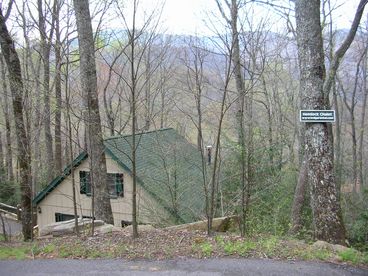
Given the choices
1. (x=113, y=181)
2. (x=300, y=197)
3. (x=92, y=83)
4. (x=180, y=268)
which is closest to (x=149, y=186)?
(x=113, y=181)

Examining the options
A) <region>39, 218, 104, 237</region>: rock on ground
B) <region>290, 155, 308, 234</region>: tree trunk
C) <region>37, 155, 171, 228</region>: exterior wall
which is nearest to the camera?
<region>39, 218, 104, 237</region>: rock on ground

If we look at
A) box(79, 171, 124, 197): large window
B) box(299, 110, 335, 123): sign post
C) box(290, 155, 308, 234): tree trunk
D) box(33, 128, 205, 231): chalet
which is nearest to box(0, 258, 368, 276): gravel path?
box(299, 110, 335, 123): sign post

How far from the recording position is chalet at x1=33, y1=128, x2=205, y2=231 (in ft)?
44.5

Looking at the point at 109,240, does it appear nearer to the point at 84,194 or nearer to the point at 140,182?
the point at 140,182

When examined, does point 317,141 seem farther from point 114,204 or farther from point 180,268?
point 114,204

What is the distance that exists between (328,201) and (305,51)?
253cm

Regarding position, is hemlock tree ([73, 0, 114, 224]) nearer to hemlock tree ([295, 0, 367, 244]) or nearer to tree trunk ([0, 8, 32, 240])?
tree trunk ([0, 8, 32, 240])

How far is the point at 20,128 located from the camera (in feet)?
32.4

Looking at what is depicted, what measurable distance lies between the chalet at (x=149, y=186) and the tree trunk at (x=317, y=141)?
16.7ft

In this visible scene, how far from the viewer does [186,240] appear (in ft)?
22.8

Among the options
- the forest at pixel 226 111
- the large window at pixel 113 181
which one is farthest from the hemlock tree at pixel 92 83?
the large window at pixel 113 181

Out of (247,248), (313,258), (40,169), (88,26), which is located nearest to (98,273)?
(247,248)

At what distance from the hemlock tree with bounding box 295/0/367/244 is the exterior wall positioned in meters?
6.77

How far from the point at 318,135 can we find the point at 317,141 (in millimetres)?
101
